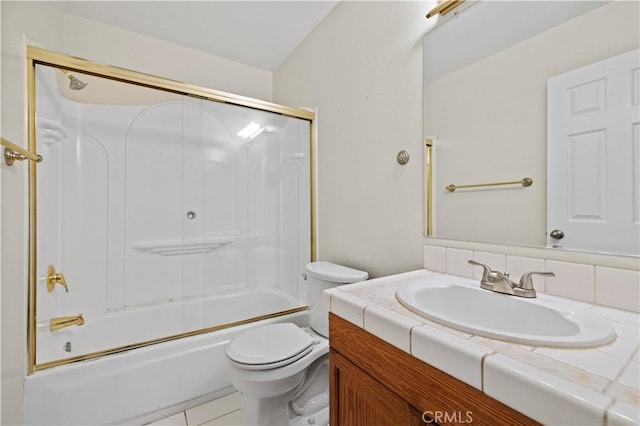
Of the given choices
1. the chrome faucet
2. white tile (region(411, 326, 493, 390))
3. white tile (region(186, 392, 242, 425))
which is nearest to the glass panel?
white tile (region(186, 392, 242, 425))

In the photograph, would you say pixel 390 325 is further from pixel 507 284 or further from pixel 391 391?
pixel 507 284

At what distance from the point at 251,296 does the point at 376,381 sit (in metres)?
1.53

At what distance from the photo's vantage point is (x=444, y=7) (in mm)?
1101

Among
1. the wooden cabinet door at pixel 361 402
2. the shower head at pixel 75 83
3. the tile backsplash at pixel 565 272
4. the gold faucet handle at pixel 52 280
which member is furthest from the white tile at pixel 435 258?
the shower head at pixel 75 83

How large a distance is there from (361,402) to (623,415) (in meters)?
0.54

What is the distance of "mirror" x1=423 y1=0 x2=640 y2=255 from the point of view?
80 cm

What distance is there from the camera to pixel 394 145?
4.48 feet

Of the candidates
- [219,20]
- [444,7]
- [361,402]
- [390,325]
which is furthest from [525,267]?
[219,20]

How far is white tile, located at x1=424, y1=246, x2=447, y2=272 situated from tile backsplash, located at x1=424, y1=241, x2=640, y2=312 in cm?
2

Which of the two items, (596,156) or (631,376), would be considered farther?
(596,156)

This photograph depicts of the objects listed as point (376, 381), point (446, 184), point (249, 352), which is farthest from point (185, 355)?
point (446, 184)

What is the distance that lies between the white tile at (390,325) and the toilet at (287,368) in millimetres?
457

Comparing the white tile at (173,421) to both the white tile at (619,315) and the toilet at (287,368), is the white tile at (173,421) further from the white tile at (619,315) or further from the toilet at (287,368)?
the white tile at (619,315)

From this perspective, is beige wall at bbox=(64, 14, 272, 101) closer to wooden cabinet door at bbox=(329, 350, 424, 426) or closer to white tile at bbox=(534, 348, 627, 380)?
wooden cabinet door at bbox=(329, 350, 424, 426)
